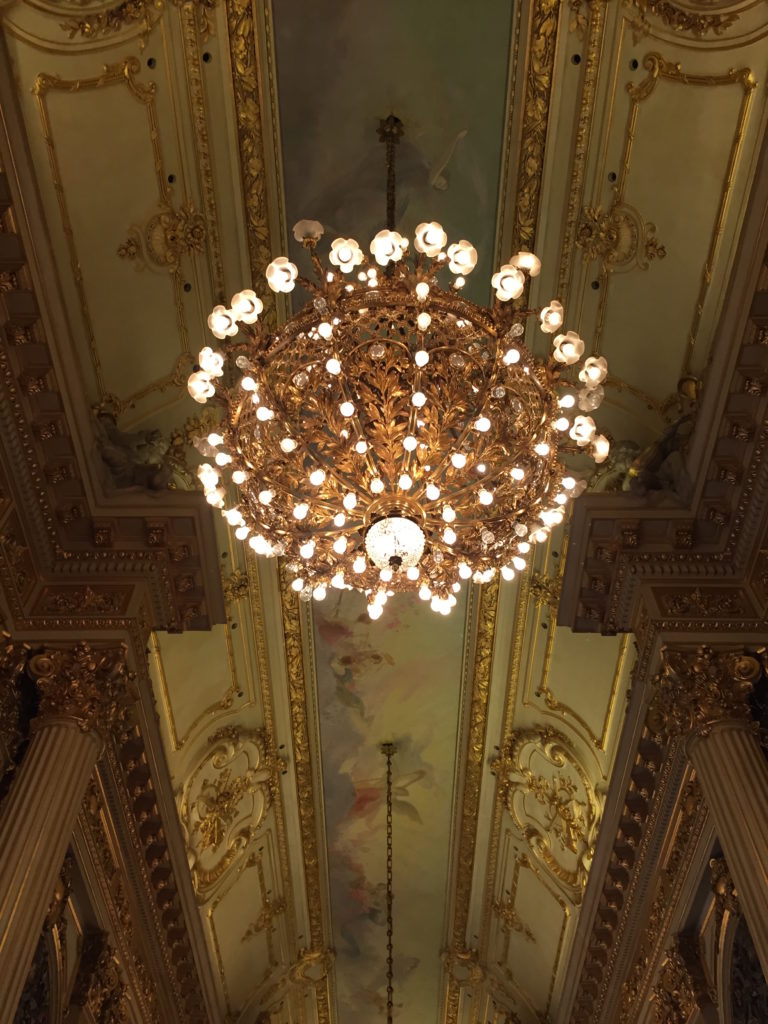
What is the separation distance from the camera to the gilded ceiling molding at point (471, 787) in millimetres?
9438

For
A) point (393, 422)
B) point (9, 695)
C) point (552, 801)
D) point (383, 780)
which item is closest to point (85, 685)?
point (9, 695)

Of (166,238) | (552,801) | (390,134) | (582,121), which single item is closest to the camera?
(582,121)

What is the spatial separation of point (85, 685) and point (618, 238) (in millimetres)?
5454

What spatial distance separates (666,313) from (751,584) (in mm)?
2347

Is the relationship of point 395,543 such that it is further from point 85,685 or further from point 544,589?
point 544,589

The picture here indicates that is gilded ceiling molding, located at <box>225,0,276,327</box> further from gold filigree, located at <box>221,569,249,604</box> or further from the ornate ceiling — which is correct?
gold filigree, located at <box>221,569,249,604</box>

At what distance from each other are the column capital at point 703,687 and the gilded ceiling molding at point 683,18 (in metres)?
4.47

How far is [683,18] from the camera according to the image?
6172mm

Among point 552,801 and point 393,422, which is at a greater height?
point 552,801

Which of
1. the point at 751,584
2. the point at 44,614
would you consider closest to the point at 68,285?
the point at 44,614

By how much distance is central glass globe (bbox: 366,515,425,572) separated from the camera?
5.27 m

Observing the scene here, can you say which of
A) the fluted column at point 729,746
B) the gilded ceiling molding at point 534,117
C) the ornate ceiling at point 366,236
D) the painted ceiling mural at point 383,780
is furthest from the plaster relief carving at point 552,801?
the gilded ceiling molding at point 534,117

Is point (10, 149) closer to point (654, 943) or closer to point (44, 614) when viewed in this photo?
point (44, 614)

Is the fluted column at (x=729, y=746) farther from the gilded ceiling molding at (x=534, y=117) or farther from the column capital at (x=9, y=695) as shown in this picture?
the column capital at (x=9, y=695)
